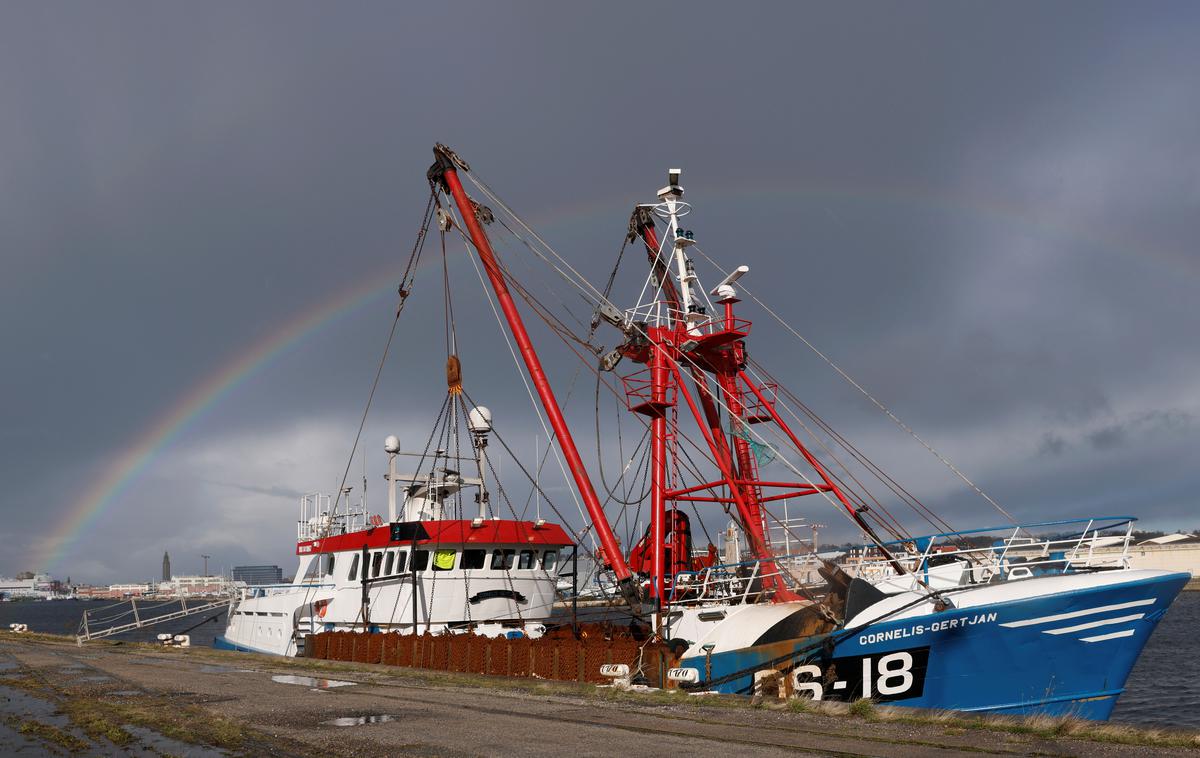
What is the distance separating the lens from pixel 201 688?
19.8 m

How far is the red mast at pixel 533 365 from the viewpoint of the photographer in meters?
25.7

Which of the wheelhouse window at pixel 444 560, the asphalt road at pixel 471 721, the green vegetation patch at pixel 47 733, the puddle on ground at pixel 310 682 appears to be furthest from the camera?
the wheelhouse window at pixel 444 560

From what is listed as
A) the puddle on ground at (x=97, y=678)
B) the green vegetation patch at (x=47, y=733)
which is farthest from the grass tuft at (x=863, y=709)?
the puddle on ground at (x=97, y=678)

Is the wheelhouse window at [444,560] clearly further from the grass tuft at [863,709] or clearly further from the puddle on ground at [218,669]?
the grass tuft at [863,709]

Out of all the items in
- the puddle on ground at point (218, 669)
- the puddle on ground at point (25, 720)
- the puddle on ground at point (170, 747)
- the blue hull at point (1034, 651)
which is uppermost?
the blue hull at point (1034, 651)

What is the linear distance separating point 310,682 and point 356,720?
750 centimetres

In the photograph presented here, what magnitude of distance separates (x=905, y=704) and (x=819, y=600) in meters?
2.67

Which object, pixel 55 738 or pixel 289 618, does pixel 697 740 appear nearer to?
pixel 55 738

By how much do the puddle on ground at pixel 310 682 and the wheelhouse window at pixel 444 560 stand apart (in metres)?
8.40

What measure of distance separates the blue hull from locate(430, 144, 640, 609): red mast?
31.1 ft

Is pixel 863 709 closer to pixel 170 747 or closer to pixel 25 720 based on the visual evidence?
pixel 170 747

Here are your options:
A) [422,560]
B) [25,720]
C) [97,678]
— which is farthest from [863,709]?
[422,560]

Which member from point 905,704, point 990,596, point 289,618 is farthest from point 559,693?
point 289,618

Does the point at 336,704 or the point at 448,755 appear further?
the point at 336,704
